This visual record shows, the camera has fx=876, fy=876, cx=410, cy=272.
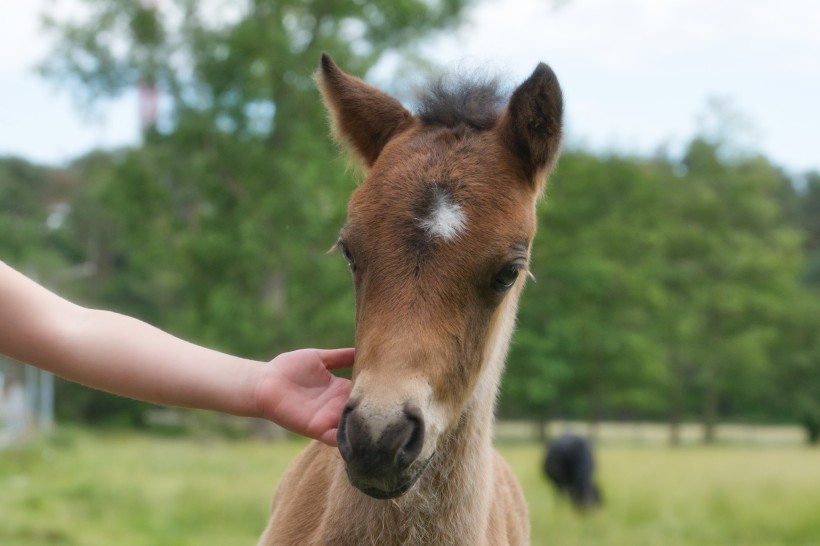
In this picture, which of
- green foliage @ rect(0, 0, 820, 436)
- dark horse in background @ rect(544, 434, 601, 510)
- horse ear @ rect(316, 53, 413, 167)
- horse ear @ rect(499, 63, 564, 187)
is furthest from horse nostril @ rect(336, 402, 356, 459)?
green foliage @ rect(0, 0, 820, 436)

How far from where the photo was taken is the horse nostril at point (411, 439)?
2310 millimetres

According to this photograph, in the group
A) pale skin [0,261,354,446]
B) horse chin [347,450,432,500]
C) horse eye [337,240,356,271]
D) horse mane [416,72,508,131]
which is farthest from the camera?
horse mane [416,72,508,131]

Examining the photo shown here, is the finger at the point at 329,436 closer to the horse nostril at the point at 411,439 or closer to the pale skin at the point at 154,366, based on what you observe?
the pale skin at the point at 154,366

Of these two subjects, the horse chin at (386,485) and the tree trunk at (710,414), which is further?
the tree trunk at (710,414)

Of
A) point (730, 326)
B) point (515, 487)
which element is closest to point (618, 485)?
point (515, 487)

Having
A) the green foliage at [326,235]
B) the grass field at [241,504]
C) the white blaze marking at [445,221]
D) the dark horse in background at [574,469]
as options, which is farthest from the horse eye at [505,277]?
the green foliage at [326,235]

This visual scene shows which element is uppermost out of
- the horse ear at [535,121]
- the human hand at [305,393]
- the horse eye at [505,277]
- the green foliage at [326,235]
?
the green foliage at [326,235]

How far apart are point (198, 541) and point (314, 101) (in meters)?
16.9

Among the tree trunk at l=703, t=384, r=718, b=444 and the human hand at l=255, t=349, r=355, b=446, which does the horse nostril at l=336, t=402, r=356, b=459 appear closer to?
the human hand at l=255, t=349, r=355, b=446

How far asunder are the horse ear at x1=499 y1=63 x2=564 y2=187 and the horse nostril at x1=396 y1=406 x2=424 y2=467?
1059 millimetres

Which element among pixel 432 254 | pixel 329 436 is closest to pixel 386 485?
pixel 329 436

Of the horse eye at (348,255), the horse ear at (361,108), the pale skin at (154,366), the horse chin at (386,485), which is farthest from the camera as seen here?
the horse ear at (361,108)

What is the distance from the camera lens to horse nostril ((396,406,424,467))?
231cm

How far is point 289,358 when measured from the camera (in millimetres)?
2770
